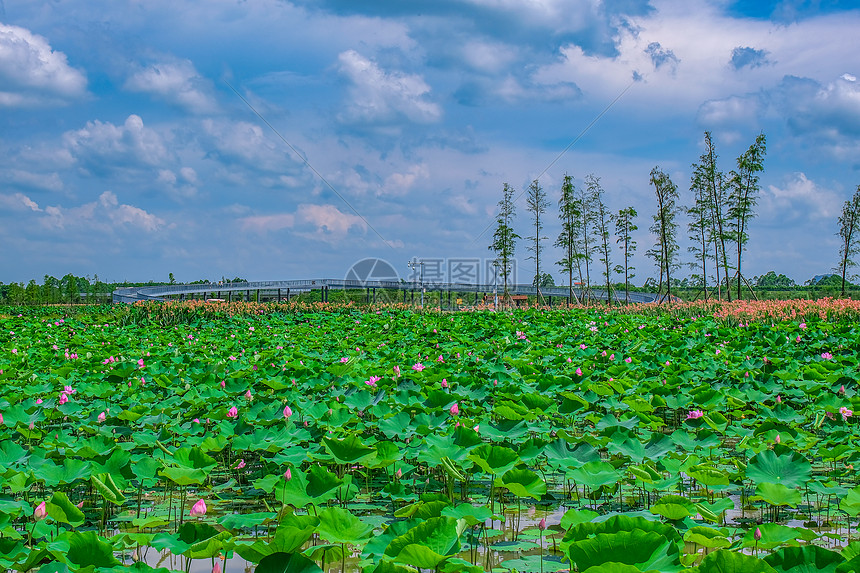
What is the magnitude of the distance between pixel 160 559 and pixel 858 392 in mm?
4564

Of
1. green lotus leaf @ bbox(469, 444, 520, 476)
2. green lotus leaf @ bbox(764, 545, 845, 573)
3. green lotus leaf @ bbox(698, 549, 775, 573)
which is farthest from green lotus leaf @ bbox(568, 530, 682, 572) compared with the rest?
green lotus leaf @ bbox(469, 444, 520, 476)

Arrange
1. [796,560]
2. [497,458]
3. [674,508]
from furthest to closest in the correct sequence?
1. [497,458]
2. [674,508]
3. [796,560]

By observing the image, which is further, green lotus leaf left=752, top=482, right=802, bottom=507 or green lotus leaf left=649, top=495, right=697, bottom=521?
green lotus leaf left=752, top=482, right=802, bottom=507

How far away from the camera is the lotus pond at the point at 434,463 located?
1826 millimetres

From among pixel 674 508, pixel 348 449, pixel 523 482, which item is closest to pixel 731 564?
pixel 674 508

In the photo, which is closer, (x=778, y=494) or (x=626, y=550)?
(x=626, y=550)

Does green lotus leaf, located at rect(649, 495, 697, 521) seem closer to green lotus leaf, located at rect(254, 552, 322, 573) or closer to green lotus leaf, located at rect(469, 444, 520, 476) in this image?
green lotus leaf, located at rect(469, 444, 520, 476)

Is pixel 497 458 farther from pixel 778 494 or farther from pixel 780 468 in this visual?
pixel 780 468

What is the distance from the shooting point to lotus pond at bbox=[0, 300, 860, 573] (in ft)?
5.99

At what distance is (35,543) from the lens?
8.08ft

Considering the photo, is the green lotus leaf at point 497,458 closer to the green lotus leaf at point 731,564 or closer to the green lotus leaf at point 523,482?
the green lotus leaf at point 523,482

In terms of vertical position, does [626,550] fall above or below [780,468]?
above

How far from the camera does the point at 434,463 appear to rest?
2.82 meters

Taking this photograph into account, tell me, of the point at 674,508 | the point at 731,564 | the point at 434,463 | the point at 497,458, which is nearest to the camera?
the point at 731,564
